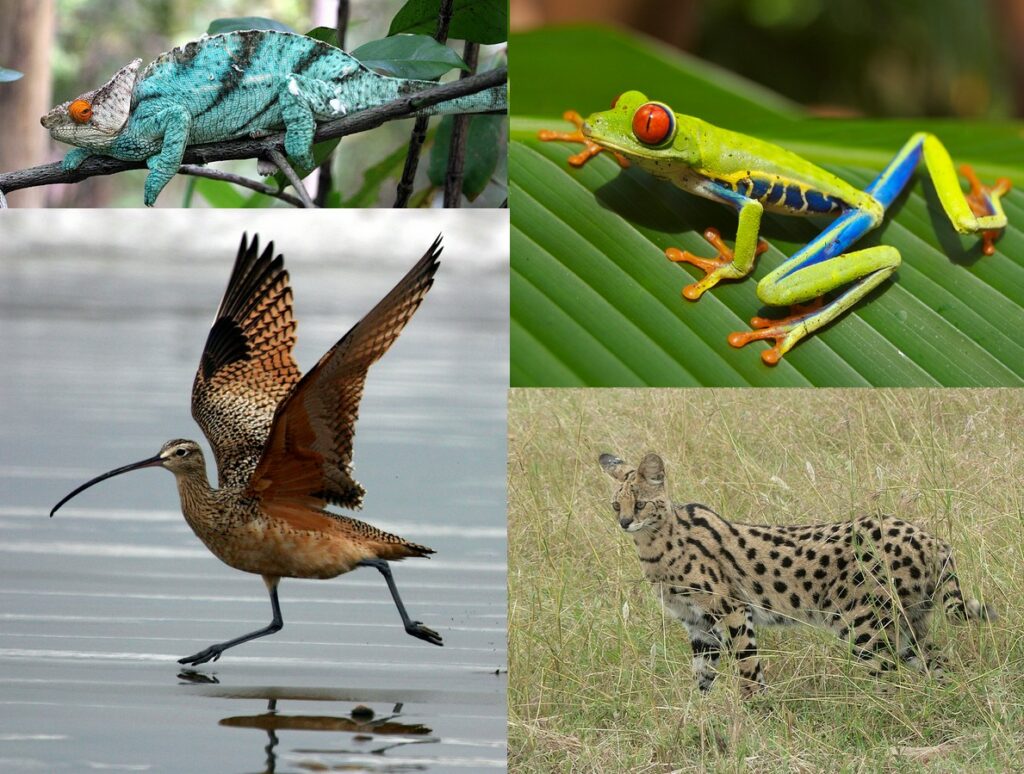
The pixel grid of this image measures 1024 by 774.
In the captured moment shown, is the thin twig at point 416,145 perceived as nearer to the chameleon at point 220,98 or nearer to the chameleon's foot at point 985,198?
the chameleon at point 220,98

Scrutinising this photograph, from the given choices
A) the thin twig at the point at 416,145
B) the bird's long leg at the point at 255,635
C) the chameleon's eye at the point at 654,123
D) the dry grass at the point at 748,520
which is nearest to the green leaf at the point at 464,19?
the thin twig at the point at 416,145

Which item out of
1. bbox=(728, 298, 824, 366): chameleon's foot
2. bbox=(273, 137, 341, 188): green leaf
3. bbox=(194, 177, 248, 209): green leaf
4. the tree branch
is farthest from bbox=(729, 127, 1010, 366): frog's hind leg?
bbox=(194, 177, 248, 209): green leaf

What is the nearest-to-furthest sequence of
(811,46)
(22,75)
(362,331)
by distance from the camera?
1. (362,331)
2. (22,75)
3. (811,46)

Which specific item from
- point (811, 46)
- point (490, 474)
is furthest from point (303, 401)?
point (811, 46)

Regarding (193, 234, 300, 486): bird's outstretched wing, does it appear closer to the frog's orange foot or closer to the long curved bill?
the long curved bill

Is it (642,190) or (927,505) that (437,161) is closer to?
(642,190)

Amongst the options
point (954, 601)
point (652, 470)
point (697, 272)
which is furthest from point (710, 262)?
point (954, 601)
